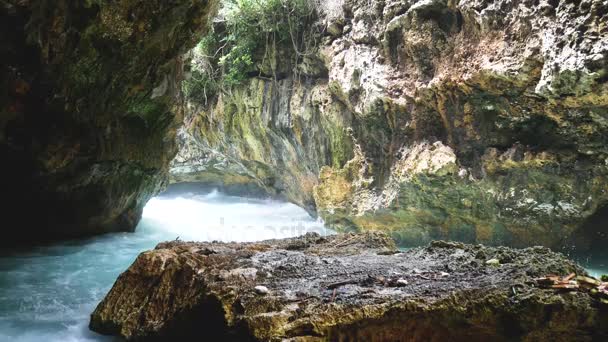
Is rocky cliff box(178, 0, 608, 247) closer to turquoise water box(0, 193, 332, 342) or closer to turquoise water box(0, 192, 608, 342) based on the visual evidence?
turquoise water box(0, 192, 608, 342)

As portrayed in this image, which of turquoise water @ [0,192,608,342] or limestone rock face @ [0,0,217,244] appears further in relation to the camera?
limestone rock face @ [0,0,217,244]

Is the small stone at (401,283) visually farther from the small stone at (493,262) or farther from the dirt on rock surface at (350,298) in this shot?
the small stone at (493,262)

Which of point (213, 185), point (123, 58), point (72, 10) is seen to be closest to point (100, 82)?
point (123, 58)

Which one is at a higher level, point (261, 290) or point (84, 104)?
point (84, 104)

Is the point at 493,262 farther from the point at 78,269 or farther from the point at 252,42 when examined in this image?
the point at 252,42

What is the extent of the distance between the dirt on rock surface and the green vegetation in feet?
23.2

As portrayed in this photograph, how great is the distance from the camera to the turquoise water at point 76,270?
3.97m

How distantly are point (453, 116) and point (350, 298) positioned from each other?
536 cm

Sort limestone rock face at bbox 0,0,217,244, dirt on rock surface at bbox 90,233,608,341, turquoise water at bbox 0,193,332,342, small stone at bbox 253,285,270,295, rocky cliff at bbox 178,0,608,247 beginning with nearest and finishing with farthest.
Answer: dirt on rock surface at bbox 90,233,608,341
small stone at bbox 253,285,270,295
turquoise water at bbox 0,193,332,342
limestone rock face at bbox 0,0,217,244
rocky cliff at bbox 178,0,608,247

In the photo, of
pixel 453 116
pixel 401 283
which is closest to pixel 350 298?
pixel 401 283

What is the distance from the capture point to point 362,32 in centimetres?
880

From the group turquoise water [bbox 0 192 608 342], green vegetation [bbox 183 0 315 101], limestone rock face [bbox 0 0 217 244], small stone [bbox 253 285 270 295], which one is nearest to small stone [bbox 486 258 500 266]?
small stone [bbox 253 285 270 295]

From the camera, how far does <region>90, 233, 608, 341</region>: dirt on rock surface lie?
2.68 m

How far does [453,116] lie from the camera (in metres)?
7.45
